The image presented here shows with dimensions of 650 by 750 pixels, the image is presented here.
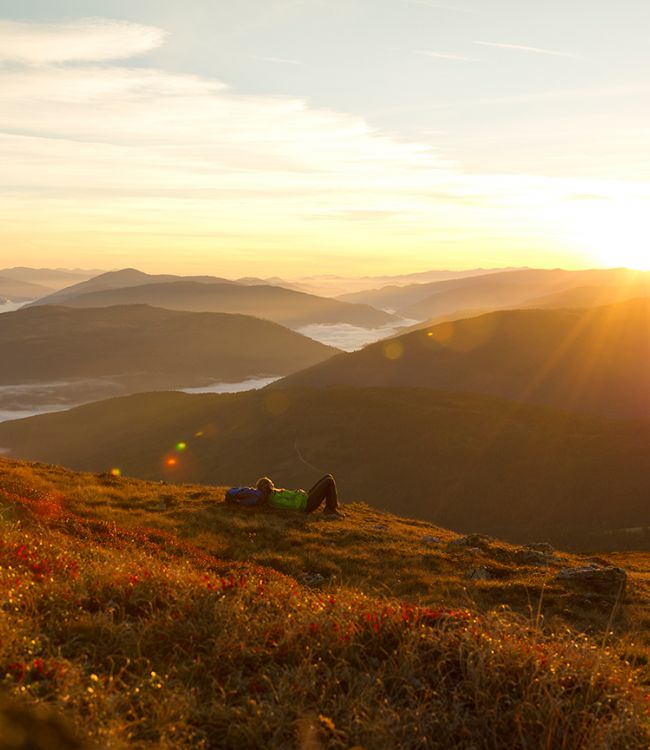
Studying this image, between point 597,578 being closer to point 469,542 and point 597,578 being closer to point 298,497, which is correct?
point 469,542

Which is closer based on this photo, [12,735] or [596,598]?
[12,735]

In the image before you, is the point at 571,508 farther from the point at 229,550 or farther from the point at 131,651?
the point at 131,651

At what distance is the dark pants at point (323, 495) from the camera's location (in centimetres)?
2541

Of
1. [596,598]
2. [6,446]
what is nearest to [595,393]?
[596,598]

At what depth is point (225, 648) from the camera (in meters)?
7.73

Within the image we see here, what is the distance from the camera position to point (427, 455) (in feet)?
380

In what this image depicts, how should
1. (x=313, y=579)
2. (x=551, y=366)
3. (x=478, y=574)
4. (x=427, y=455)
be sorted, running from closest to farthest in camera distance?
(x=313, y=579)
(x=478, y=574)
(x=427, y=455)
(x=551, y=366)

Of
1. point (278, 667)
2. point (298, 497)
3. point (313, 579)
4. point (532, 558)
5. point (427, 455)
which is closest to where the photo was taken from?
point (278, 667)

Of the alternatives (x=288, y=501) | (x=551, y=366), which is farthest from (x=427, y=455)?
(x=288, y=501)

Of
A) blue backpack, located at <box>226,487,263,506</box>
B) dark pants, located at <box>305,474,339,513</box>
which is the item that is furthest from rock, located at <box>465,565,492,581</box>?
blue backpack, located at <box>226,487,263,506</box>

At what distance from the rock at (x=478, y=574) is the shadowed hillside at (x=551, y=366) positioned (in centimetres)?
14166

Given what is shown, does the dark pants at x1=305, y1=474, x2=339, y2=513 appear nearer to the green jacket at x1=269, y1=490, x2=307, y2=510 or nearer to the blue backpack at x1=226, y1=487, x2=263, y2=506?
the green jacket at x1=269, y1=490, x2=307, y2=510

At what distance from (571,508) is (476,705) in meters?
90.1

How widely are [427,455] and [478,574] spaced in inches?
3869
